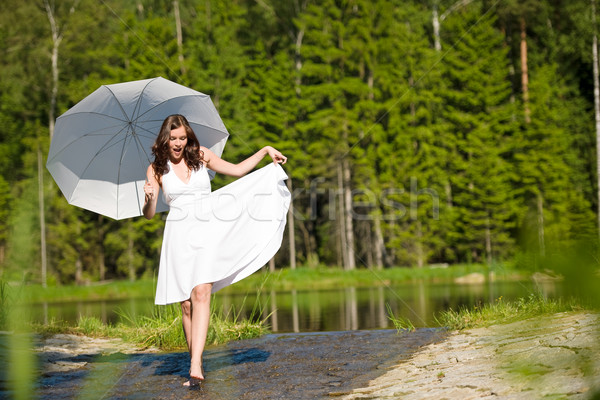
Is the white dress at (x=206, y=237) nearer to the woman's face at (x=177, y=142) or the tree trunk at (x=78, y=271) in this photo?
the woman's face at (x=177, y=142)

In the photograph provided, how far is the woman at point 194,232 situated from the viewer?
4.95 meters

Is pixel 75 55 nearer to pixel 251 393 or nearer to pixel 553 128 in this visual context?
pixel 553 128

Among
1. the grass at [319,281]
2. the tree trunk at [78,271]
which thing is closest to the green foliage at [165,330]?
the grass at [319,281]

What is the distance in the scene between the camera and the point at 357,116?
28.1m

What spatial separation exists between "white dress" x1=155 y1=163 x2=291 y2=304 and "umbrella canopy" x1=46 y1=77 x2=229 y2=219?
0.78m

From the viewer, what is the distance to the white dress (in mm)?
4980

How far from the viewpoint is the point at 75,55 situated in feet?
102

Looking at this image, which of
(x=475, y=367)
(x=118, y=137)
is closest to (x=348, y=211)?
(x=118, y=137)

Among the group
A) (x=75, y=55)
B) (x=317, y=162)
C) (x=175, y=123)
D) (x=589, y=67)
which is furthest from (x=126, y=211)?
(x=589, y=67)

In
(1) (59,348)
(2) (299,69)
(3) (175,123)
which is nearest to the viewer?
(3) (175,123)

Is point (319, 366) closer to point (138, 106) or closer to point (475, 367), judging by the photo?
point (475, 367)

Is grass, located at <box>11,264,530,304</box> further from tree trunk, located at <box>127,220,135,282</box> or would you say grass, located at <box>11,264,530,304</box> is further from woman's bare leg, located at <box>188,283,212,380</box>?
woman's bare leg, located at <box>188,283,212,380</box>

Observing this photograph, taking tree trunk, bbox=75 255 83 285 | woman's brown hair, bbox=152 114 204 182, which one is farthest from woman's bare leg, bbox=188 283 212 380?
tree trunk, bbox=75 255 83 285

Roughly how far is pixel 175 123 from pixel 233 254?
1097 mm
